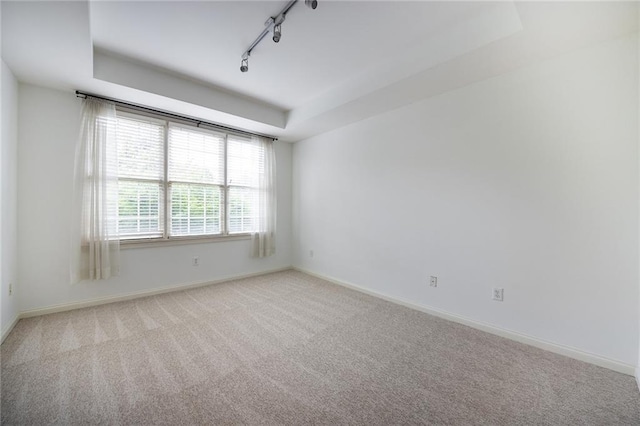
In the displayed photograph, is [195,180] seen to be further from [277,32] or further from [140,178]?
[277,32]

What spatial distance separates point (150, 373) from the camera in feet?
6.07

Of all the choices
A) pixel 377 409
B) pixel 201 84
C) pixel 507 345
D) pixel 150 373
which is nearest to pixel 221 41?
pixel 201 84

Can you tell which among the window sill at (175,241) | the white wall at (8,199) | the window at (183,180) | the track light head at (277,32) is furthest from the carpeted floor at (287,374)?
the track light head at (277,32)

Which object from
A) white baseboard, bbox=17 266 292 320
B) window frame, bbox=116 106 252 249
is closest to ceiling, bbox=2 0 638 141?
window frame, bbox=116 106 252 249

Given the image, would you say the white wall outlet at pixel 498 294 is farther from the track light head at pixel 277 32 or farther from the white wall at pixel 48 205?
the white wall at pixel 48 205

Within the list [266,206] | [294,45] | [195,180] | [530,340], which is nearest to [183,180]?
[195,180]

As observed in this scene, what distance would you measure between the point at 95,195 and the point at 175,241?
3.58ft

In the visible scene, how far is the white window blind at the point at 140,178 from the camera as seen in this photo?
3250mm

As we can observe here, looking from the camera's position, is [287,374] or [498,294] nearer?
[287,374]

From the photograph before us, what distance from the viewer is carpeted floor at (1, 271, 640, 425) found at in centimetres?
150

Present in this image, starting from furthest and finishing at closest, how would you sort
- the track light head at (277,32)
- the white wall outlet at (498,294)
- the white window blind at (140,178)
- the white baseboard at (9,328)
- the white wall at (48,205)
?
the white window blind at (140,178), the white wall at (48,205), the white wall outlet at (498,294), the white baseboard at (9,328), the track light head at (277,32)

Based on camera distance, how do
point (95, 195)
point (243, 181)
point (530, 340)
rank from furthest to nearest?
point (243, 181), point (95, 195), point (530, 340)

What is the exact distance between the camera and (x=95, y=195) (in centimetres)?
298

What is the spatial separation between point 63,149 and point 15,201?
0.71 metres
